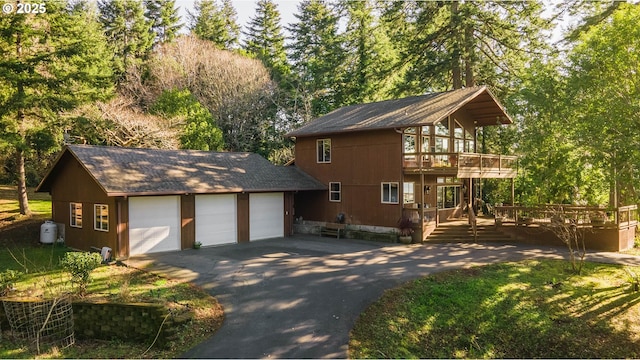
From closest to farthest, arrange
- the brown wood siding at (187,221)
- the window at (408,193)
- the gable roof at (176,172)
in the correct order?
the gable roof at (176,172) < the brown wood siding at (187,221) < the window at (408,193)

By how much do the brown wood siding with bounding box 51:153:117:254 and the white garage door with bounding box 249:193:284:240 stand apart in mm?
6560

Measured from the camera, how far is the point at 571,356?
10570mm

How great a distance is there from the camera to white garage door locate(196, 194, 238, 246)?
63.8ft

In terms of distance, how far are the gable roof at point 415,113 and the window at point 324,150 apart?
→ 0.77 metres

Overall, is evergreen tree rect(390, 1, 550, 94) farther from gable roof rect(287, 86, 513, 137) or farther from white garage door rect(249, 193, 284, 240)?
white garage door rect(249, 193, 284, 240)

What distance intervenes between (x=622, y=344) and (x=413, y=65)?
23088mm

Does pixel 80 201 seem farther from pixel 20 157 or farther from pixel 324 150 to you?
pixel 324 150

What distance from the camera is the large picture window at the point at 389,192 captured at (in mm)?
21250

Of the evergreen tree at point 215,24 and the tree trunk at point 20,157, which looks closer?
the tree trunk at point 20,157

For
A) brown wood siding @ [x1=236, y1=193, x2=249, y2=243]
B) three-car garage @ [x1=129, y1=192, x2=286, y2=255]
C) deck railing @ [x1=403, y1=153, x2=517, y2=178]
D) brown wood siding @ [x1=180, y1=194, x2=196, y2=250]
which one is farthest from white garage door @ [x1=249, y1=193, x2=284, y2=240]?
deck railing @ [x1=403, y1=153, x2=517, y2=178]

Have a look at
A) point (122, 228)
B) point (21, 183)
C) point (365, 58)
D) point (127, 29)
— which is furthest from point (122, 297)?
point (127, 29)

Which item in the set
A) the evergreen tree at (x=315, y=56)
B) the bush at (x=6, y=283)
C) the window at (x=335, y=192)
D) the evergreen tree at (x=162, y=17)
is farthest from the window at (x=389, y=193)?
the evergreen tree at (x=162, y=17)

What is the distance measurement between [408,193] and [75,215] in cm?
1557

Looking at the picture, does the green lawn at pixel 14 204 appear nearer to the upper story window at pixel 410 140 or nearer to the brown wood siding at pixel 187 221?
the brown wood siding at pixel 187 221
